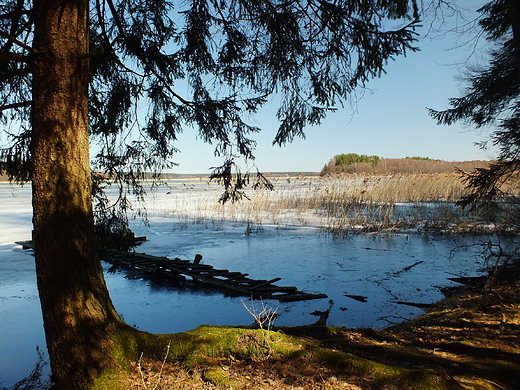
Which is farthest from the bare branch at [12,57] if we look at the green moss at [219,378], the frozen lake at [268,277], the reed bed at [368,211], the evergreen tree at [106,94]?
the reed bed at [368,211]

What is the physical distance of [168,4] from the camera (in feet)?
14.7

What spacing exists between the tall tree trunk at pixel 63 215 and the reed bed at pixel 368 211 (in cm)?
839

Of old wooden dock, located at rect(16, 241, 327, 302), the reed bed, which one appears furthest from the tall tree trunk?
the reed bed

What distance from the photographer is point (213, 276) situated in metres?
6.21

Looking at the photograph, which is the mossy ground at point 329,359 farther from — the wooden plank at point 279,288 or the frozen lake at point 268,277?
the wooden plank at point 279,288

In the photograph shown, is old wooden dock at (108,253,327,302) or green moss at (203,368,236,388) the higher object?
green moss at (203,368,236,388)

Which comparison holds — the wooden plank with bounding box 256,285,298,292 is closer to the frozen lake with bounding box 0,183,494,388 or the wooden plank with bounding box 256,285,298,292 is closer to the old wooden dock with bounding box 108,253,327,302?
the old wooden dock with bounding box 108,253,327,302

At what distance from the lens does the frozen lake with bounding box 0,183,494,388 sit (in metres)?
4.48

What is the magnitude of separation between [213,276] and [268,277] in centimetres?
103

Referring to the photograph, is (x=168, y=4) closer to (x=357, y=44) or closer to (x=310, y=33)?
(x=310, y=33)

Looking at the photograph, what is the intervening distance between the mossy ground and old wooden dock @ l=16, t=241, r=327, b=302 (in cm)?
198

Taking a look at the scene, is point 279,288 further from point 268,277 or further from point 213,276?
point 213,276

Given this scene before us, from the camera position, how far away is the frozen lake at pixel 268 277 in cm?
448

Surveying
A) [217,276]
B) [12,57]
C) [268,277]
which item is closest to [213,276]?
[217,276]
